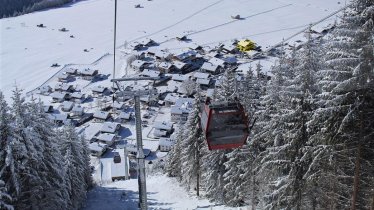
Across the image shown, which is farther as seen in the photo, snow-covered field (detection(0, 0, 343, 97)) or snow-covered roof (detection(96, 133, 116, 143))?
snow-covered field (detection(0, 0, 343, 97))

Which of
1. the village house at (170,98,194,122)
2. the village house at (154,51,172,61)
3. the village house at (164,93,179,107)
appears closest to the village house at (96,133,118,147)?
the village house at (170,98,194,122)

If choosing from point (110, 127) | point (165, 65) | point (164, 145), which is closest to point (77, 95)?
point (110, 127)

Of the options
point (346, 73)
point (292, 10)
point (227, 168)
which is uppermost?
point (292, 10)

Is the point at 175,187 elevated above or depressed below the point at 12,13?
below

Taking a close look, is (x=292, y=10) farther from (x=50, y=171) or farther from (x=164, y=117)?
(x=50, y=171)

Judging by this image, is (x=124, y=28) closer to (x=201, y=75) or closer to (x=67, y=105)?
(x=201, y=75)

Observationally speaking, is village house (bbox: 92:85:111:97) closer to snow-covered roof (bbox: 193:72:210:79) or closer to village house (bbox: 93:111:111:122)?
village house (bbox: 93:111:111:122)

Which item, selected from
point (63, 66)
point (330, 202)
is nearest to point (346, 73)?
point (330, 202)
